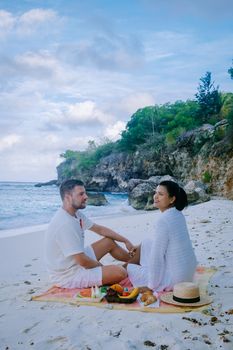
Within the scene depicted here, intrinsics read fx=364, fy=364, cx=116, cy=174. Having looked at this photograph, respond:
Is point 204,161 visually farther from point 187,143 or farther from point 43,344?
point 43,344

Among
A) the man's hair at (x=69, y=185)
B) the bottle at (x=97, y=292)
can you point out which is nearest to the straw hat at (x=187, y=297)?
the bottle at (x=97, y=292)

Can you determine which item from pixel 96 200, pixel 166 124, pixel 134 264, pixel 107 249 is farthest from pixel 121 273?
pixel 166 124

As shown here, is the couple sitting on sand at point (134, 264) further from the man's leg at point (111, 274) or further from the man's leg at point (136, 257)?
the man's leg at point (136, 257)

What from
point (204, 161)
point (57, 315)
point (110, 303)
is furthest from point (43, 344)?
point (204, 161)

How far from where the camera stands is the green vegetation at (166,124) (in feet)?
125

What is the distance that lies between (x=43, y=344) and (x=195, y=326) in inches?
54.0

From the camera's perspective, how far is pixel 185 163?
29578 millimetres

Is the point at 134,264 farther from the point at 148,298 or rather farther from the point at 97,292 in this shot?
the point at 148,298

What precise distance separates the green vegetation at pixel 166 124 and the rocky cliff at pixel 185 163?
55 cm

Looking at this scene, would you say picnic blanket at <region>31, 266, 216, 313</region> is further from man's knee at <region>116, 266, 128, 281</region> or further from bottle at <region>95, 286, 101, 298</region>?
man's knee at <region>116, 266, 128, 281</region>

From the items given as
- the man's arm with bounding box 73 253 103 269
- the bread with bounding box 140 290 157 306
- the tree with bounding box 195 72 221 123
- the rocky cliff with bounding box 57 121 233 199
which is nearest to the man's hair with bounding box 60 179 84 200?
the man's arm with bounding box 73 253 103 269

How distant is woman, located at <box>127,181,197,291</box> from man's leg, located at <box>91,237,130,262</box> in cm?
111

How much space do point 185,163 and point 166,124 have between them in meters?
24.3

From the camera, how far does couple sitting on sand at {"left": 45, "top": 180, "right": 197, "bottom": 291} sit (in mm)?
4441
